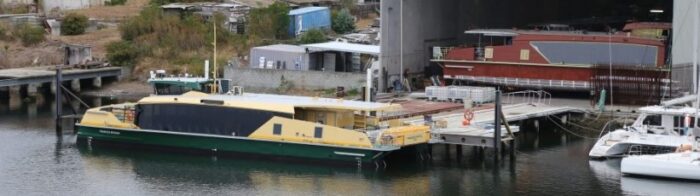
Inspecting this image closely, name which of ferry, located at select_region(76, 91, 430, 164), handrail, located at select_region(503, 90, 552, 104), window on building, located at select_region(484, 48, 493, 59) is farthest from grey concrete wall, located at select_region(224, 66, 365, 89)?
ferry, located at select_region(76, 91, 430, 164)

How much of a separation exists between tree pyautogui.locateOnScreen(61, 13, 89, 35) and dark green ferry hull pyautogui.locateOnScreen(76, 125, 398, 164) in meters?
25.0

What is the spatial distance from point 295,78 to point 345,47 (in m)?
2.91

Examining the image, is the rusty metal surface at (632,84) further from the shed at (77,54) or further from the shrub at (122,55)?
the shed at (77,54)

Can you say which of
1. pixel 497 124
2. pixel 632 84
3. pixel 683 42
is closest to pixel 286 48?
pixel 632 84

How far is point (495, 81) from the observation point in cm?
5197

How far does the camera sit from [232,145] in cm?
4069

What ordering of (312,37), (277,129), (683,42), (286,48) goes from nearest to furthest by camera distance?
(277,129) → (683,42) → (286,48) → (312,37)

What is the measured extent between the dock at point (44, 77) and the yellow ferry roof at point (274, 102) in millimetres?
14531

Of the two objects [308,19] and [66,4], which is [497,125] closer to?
[308,19]

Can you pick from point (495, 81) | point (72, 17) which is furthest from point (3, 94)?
point (495, 81)

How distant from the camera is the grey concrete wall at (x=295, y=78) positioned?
54.2 metres

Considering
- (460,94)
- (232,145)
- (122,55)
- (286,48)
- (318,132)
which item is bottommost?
(232,145)

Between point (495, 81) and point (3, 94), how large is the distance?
719 inches

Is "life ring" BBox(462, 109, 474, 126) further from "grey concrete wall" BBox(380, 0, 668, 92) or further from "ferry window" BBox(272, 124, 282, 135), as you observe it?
"grey concrete wall" BBox(380, 0, 668, 92)
